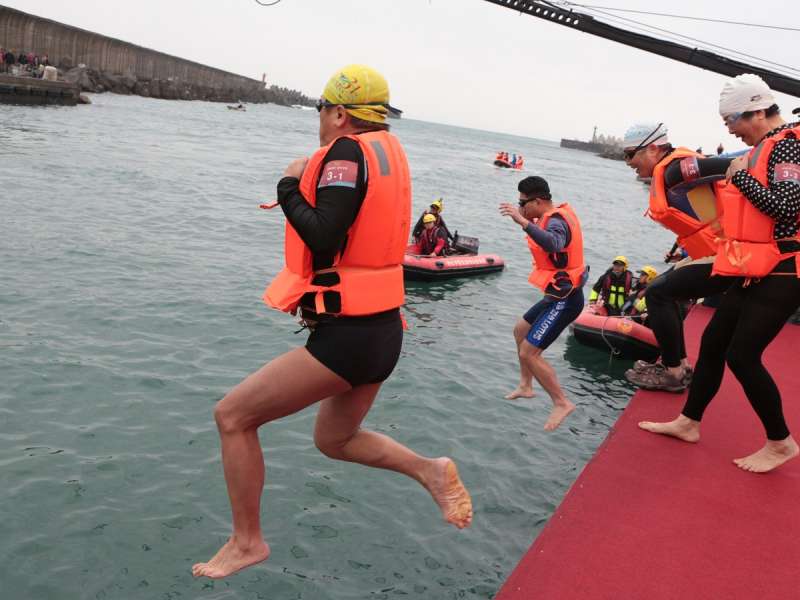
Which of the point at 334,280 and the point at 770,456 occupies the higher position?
the point at 334,280

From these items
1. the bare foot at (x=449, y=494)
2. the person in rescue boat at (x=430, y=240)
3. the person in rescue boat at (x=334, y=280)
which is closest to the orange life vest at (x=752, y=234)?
the bare foot at (x=449, y=494)

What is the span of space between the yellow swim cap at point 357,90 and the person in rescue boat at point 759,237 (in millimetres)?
2348

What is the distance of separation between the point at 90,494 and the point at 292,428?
2190mm

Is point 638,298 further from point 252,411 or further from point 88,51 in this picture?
point 88,51

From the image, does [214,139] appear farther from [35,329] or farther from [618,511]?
[618,511]

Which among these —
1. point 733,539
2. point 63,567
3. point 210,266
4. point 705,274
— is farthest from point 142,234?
point 733,539

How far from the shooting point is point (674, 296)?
18.8 feet

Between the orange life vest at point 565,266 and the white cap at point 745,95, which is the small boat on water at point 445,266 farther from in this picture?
the white cap at point 745,95

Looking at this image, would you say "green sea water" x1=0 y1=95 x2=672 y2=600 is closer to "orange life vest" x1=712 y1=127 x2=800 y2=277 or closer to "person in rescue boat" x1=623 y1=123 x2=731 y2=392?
"person in rescue boat" x1=623 y1=123 x2=731 y2=392

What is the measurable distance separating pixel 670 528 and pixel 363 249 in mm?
2330

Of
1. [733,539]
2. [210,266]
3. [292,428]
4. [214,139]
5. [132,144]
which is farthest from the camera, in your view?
[214,139]

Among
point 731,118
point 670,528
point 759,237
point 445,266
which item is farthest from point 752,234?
point 445,266

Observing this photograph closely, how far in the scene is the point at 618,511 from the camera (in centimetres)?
414

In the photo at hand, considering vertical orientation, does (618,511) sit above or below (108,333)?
above
